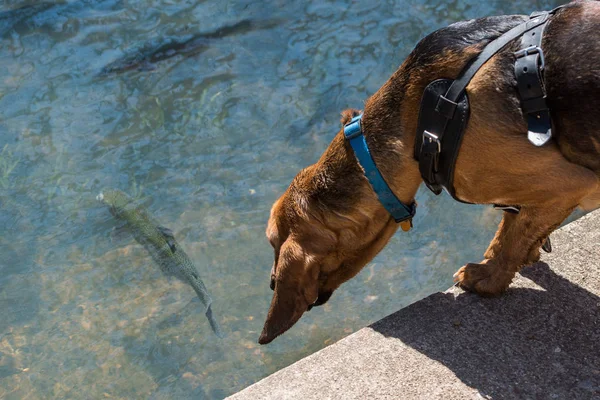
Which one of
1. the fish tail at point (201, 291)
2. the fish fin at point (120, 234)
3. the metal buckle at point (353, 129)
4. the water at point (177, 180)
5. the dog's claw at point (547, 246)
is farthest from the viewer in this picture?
the fish fin at point (120, 234)

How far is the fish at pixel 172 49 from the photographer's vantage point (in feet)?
25.4

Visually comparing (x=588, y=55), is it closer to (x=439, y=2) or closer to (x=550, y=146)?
(x=550, y=146)

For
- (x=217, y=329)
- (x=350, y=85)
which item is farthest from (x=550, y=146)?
(x=350, y=85)

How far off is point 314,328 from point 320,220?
2023mm

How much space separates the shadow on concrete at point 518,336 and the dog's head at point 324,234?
1.40 ft

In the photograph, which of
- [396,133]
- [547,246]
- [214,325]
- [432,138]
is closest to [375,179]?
[396,133]

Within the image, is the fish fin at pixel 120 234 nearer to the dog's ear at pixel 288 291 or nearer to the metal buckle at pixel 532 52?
the dog's ear at pixel 288 291

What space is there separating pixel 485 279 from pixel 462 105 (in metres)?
1.07

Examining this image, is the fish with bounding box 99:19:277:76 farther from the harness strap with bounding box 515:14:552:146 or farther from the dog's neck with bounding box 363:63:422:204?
the harness strap with bounding box 515:14:552:146

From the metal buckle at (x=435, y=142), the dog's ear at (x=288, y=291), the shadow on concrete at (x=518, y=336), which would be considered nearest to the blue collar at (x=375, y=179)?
the metal buckle at (x=435, y=142)

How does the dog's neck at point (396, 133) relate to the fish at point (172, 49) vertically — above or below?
above

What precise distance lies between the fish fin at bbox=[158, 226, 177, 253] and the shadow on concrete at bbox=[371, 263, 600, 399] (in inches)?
98.3

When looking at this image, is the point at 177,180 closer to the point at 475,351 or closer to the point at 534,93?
the point at 475,351

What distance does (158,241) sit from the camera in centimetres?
572
